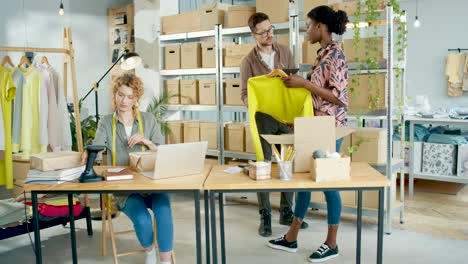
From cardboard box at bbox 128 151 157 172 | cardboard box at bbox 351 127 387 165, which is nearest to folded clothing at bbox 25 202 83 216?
cardboard box at bbox 128 151 157 172

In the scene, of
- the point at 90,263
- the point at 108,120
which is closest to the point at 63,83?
the point at 108,120

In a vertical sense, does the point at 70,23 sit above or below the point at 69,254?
above

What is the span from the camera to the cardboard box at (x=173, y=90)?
5.55m

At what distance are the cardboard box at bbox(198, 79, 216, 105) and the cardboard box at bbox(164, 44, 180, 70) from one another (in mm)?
433

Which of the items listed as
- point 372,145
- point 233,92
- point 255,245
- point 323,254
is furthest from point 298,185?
point 233,92

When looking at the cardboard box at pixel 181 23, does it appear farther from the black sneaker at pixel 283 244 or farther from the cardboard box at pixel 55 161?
the cardboard box at pixel 55 161

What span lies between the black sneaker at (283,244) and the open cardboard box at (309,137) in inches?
46.8

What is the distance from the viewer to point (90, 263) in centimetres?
347

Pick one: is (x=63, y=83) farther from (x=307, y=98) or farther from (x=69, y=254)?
(x=307, y=98)

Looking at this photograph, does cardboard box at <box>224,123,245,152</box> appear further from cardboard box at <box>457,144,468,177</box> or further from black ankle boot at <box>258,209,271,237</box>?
cardboard box at <box>457,144,468,177</box>

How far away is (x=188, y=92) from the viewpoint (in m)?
5.45

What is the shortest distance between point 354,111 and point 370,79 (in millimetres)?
301

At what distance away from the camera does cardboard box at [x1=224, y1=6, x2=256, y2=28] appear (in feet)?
16.2

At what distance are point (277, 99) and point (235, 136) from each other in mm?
1929
